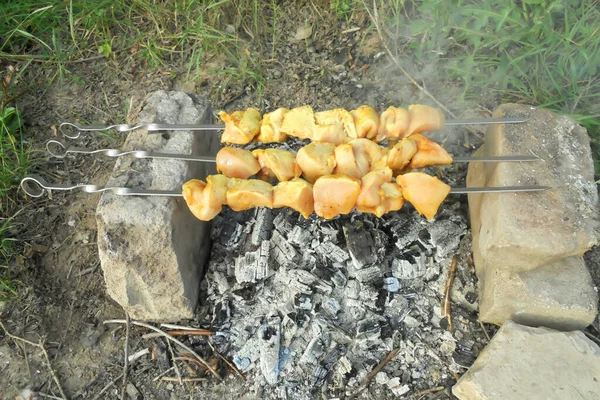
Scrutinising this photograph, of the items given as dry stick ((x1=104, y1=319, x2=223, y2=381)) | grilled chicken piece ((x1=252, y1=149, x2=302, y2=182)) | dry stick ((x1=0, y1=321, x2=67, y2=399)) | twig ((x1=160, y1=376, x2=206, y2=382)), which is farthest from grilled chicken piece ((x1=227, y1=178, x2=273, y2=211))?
dry stick ((x1=0, y1=321, x2=67, y2=399))

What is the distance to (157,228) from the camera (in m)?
2.59

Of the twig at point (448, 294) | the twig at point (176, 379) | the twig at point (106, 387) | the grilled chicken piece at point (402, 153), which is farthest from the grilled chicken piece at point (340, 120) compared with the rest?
the twig at point (106, 387)

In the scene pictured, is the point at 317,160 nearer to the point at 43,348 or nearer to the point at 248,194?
the point at 248,194

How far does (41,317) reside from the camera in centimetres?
319

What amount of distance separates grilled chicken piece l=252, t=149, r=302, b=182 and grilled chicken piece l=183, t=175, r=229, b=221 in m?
0.28

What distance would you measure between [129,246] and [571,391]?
2.38 metres

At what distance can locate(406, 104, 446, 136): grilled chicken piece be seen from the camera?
2.71 metres

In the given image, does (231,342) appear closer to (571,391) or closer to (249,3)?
(571,391)

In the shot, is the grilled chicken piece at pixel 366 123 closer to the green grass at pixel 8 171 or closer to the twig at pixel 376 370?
the twig at pixel 376 370

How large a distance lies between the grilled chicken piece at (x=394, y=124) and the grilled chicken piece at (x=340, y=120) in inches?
6.4

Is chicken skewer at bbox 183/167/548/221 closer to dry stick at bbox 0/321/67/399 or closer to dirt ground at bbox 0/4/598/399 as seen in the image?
dirt ground at bbox 0/4/598/399

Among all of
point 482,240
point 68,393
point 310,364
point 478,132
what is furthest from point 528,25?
point 68,393

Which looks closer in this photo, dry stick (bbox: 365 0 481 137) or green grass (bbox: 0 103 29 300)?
green grass (bbox: 0 103 29 300)

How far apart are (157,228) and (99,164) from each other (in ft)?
5.36
